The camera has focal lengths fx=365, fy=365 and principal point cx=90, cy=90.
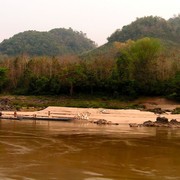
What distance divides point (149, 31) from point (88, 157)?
310 feet

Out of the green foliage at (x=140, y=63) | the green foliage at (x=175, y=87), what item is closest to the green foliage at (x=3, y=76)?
the green foliage at (x=140, y=63)

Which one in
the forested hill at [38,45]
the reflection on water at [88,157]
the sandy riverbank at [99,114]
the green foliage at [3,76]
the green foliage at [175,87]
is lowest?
the reflection on water at [88,157]

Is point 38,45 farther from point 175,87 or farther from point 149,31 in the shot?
point 175,87

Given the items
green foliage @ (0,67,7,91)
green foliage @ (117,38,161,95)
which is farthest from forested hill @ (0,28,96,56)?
green foliage @ (117,38,161,95)

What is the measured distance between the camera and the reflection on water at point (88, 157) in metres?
12.4

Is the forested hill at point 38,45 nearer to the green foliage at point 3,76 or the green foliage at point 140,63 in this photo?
the green foliage at point 3,76

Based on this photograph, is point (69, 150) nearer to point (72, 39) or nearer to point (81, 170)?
point (81, 170)

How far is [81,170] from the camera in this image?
42.5ft

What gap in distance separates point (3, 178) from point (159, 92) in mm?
45982

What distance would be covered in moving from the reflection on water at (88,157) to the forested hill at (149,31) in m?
84.4

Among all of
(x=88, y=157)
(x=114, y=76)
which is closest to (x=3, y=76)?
(x=114, y=76)

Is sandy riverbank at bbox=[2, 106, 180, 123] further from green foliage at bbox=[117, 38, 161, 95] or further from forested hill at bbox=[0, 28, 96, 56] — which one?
forested hill at bbox=[0, 28, 96, 56]

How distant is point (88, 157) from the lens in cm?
1587

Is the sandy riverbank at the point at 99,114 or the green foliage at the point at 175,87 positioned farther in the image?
the green foliage at the point at 175,87
